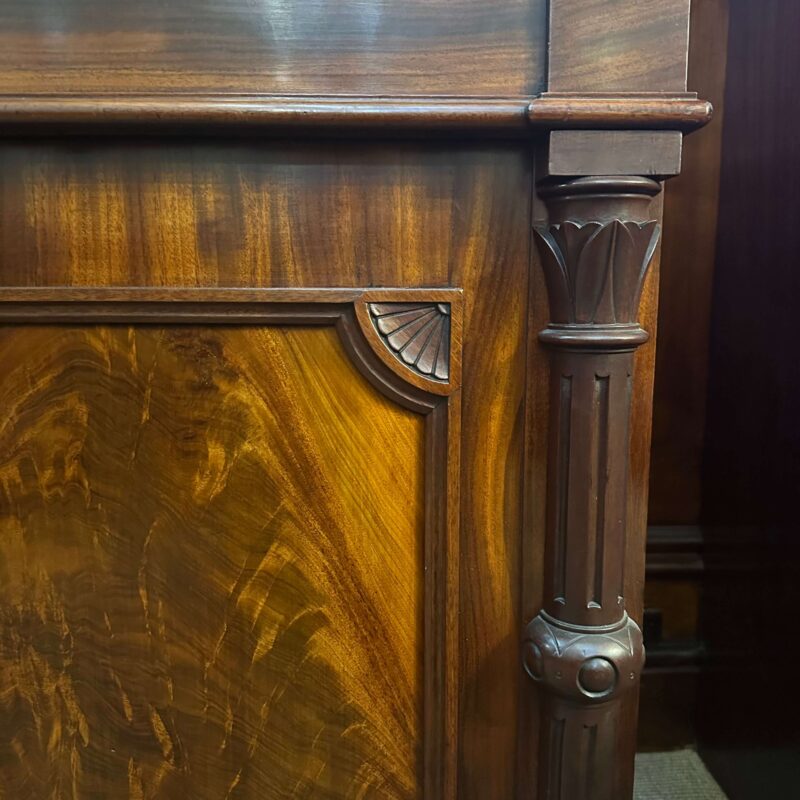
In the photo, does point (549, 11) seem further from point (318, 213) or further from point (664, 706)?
point (664, 706)

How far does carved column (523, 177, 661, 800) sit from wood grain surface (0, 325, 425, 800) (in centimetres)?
10

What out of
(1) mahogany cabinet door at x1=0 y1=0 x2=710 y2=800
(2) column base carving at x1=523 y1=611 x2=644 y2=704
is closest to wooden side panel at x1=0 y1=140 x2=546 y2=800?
(1) mahogany cabinet door at x1=0 y1=0 x2=710 y2=800

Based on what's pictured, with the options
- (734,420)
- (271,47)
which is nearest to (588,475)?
(271,47)

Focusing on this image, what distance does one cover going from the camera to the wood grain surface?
1.57 ft

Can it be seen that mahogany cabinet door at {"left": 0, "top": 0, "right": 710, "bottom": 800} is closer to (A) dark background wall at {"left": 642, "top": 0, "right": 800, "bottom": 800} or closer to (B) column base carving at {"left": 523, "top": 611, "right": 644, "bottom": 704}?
(B) column base carving at {"left": 523, "top": 611, "right": 644, "bottom": 704}

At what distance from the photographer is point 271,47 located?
1.44 feet

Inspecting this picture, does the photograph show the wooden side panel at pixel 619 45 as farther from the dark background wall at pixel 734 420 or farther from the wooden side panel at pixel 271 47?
the dark background wall at pixel 734 420

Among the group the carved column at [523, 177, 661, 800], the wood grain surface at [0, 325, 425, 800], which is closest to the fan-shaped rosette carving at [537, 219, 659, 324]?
the carved column at [523, 177, 661, 800]

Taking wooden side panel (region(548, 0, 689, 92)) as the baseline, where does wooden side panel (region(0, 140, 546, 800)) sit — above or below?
below

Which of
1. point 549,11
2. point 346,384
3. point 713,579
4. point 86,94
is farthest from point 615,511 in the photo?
point 713,579

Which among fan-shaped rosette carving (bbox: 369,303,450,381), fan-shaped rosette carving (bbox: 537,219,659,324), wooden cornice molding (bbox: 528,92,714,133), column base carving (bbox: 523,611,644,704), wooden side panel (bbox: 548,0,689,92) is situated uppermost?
wooden side panel (bbox: 548,0,689,92)

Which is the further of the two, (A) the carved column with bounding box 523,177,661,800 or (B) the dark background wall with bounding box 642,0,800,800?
(B) the dark background wall with bounding box 642,0,800,800

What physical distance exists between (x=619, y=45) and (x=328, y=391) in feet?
0.92

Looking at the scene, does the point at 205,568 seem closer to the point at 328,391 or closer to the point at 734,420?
the point at 328,391
